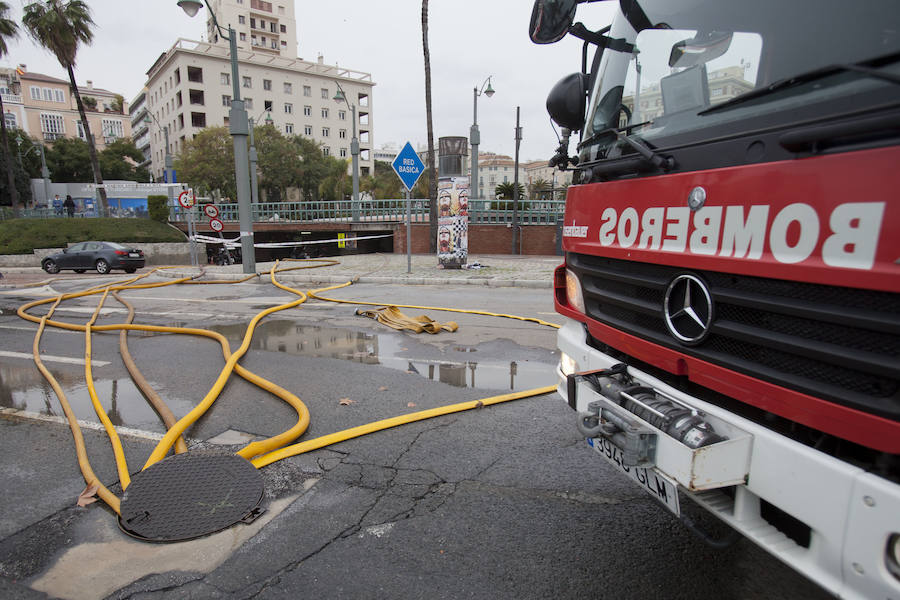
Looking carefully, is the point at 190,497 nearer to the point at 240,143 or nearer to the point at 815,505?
the point at 815,505

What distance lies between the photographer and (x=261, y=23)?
272 feet

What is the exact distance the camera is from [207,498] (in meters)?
2.90

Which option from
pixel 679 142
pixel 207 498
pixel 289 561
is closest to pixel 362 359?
pixel 207 498

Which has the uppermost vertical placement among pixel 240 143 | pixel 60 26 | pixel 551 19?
pixel 60 26

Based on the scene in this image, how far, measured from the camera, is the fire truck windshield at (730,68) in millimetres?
1553

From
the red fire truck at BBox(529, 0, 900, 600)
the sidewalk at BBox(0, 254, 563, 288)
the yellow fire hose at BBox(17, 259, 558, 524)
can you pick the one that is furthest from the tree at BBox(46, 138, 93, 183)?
the red fire truck at BBox(529, 0, 900, 600)

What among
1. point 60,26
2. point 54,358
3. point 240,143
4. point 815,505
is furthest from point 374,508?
point 60,26

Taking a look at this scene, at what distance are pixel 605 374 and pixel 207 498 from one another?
2.32 metres

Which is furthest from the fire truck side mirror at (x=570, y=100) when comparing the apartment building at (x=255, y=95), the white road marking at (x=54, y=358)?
the apartment building at (x=255, y=95)

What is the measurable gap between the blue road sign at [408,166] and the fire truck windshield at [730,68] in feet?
31.9

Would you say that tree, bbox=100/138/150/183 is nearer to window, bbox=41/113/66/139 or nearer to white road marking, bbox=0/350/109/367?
window, bbox=41/113/66/139

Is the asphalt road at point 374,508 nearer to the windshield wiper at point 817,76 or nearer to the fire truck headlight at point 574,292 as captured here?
the fire truck headlight at point 574,292

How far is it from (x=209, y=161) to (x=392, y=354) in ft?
166

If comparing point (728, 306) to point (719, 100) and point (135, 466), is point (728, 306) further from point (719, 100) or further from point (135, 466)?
point (135, 466)
